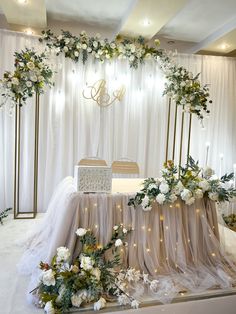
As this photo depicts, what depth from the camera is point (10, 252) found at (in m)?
2.91

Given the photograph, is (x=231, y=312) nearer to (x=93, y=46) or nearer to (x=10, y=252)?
(x=10, y=252)

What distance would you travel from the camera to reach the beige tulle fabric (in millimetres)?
2348

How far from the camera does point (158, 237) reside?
8.33 ft

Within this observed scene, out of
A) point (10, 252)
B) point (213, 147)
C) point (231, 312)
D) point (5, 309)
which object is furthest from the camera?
point (213, 147)

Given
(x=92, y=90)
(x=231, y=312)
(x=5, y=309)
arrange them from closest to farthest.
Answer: (x=5, y=309), (x=231, y=312), (x=92, y=90)

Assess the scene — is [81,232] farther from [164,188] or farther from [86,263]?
[164,188]

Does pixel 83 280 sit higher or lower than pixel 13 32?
lower

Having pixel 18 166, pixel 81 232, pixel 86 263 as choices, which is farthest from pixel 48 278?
pixel 18 166

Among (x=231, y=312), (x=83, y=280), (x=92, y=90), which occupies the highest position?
(x=92, y=90)

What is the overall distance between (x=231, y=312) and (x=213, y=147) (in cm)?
344

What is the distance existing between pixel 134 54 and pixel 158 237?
114 inches

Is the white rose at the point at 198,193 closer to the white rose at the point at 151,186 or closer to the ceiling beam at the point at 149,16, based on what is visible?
the white rose at the point at 151,186

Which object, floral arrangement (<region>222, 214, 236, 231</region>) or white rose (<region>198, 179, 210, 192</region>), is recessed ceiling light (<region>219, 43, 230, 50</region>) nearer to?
floral arrangement (<region>222, 214, 236, 231</region>)

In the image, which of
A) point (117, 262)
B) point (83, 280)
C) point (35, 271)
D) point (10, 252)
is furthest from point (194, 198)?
point (10, 252)
